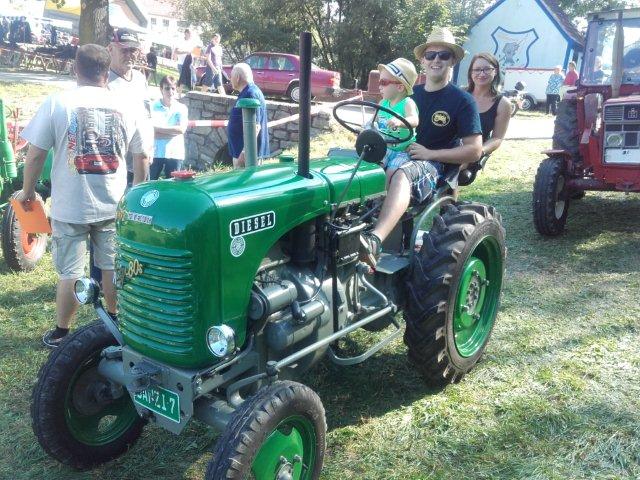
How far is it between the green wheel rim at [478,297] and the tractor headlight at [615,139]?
3046 millimetres

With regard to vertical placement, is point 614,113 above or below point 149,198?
above

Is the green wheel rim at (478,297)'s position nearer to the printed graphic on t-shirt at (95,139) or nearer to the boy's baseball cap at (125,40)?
the printed graphic on t-shirt at (95,139)

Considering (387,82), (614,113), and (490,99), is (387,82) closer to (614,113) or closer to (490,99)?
(490,99)

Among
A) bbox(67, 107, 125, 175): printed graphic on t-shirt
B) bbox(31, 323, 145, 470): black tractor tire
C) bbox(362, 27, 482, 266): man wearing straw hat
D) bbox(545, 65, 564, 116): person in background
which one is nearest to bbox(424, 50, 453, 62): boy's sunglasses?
bbox(362, 27, 482, 266): man wearing straw hat

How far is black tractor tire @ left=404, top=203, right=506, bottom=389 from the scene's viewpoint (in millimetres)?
3123

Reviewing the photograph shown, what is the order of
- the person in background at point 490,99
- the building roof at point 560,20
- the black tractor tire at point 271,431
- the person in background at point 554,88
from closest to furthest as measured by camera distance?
the black tractor tire at point 271,431 < the person in background at point 490,99 < the person in background at point 554,88 < the building roof at point 560,20

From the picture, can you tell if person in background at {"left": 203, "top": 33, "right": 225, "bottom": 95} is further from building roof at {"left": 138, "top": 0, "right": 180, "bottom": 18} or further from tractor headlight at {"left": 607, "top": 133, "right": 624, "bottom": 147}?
building roof at {"left": 138, "top": 0, "right": 180, "bottom": 18}

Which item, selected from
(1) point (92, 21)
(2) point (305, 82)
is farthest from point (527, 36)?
(2) point (305, 82)

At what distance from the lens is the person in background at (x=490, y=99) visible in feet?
17.6

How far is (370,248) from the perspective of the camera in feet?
9.93

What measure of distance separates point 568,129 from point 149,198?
564cm

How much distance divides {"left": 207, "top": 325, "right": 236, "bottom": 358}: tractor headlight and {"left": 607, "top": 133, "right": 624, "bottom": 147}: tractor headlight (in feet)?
16.7

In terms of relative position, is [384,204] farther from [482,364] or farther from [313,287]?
[482,364]

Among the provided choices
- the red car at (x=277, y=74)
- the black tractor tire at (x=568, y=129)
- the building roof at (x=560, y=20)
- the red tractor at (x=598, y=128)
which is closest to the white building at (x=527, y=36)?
the building roof at (x=560, y=20)
